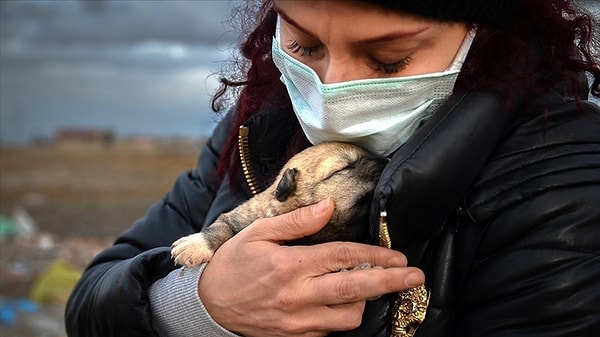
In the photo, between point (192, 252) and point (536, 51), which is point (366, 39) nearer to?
point (536, 51)

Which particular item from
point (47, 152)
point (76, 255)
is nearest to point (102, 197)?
point (76, 255)

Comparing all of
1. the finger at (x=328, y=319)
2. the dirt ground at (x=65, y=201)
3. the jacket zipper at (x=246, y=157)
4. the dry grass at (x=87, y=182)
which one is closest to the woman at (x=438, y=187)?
the finger at (x=328, y=319)

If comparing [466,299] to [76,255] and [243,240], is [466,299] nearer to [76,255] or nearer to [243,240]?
[243,240]

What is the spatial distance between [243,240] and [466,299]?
638 millimetres

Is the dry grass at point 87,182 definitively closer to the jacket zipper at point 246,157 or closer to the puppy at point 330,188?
the jacket zipper at point 246,157

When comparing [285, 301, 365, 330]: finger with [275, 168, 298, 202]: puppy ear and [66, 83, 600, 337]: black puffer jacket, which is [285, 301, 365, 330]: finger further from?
[275, 168, 298, 202]: puppy ear

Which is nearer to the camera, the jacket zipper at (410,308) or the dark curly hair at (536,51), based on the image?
the jacket zipper at (410,308)

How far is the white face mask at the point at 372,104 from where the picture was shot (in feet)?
6.98

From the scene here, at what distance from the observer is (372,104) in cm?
218

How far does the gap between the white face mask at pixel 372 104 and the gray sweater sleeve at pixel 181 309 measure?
578 millimetres

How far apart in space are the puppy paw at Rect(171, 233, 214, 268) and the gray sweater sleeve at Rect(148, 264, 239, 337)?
0.03 meters

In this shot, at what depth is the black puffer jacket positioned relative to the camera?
1905 millimetres

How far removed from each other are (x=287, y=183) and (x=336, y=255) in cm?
26

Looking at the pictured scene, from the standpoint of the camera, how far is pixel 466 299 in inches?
81.7
